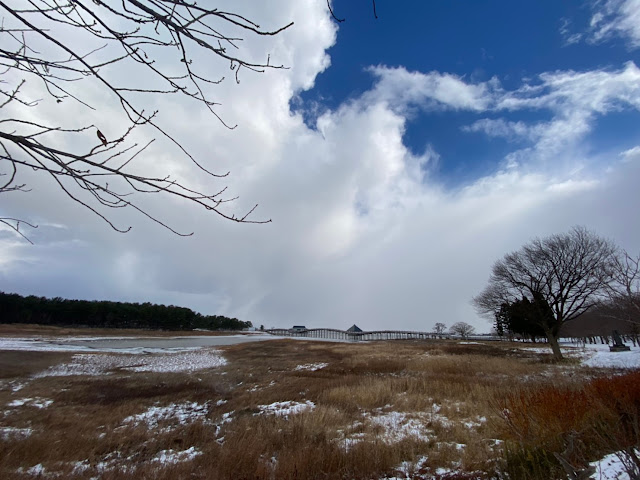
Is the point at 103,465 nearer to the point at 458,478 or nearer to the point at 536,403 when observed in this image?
the point at 458,478

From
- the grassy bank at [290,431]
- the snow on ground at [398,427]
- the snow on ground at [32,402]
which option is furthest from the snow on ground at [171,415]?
the snow on ground at [398,427]

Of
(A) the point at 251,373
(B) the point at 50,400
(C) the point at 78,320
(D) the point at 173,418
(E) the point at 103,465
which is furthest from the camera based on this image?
(C) the point at 78,320

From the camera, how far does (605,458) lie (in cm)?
413

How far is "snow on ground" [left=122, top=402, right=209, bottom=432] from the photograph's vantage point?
9.86m

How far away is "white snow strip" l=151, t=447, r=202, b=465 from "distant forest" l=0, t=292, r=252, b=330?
4641 inches

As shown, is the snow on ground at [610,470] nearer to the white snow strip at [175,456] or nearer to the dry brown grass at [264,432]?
the dry brown grass at [264,432]

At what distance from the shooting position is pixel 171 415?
35.4 feet

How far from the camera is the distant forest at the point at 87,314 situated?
94062 mm

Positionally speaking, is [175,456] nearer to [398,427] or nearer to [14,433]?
[398,427]

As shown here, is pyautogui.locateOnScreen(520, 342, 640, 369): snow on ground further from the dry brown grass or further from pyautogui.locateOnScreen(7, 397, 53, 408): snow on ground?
pyautogui.locateOnScreen(7, 397, 53, 408): snow on ground

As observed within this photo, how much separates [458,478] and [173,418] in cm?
904

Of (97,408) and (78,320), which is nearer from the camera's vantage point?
(97,408)

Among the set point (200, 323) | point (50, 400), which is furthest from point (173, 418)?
point (200, 323)

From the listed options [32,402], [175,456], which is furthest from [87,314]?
[175,456]
